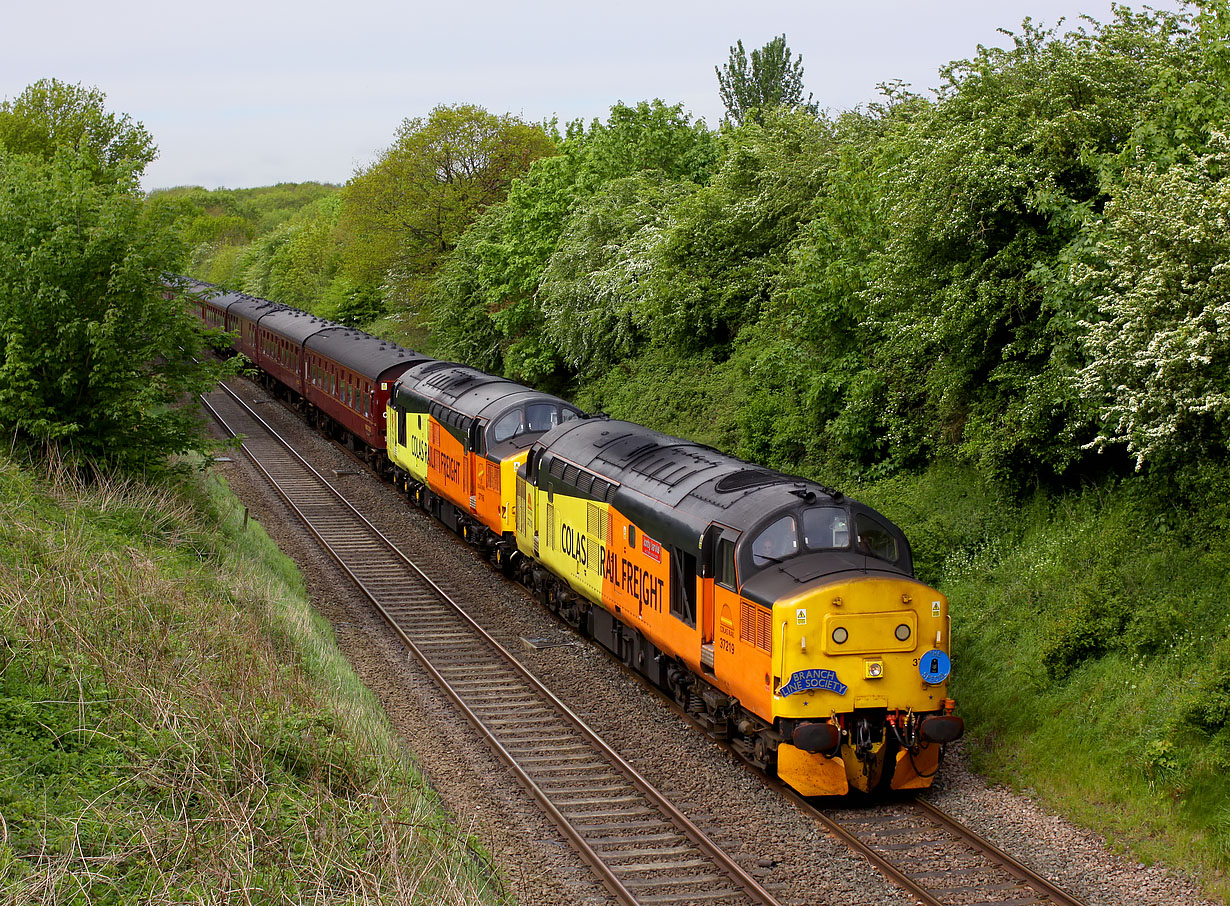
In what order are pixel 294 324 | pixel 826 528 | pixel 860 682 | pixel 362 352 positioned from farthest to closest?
1. pixel 294 324
2. pixel 362 352
3. pixel 826 528
4. pixel 860 682

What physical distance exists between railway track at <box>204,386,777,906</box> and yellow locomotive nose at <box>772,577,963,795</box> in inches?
64.0

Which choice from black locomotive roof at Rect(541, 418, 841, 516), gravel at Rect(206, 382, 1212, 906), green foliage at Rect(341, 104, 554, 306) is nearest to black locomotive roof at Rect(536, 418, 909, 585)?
black locomotive roof at Rect(541, 418, 841, 516)

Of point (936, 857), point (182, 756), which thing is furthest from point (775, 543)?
point (182, 756)

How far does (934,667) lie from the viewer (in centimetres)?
1258

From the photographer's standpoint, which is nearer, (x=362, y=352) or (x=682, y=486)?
(x=682, y=486)

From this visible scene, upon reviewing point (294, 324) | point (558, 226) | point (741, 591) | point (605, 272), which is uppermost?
point (558, 226)

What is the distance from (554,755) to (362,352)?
74.3 ft

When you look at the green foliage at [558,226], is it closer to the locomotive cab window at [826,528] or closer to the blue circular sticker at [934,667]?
the locomotive cab window at [826,528]

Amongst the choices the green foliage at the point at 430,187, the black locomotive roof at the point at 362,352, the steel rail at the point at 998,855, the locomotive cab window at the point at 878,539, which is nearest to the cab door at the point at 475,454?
the black locomotive roof at the point at 362,352

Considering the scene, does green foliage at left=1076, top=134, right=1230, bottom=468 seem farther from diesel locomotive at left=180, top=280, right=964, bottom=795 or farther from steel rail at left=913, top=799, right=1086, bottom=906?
steel rail at left=913, top=799, right=1086, bottom=906

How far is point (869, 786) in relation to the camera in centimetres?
1264

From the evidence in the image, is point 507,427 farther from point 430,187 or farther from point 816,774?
point 430,187

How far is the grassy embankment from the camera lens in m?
8.29

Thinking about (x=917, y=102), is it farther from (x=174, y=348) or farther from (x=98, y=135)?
(x=98, y=135)
